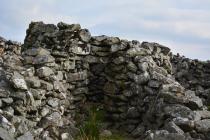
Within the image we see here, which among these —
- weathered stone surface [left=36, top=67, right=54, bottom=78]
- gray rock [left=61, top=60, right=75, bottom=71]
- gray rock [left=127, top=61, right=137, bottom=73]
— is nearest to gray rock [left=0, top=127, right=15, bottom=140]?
weathered stone surface [left=36, top=67, right=54, bottom=78]

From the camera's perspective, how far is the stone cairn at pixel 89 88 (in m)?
13.8

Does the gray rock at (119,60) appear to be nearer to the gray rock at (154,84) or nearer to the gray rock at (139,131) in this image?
the gray rock at (154,84)

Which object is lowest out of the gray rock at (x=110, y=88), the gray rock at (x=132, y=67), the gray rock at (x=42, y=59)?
the gray rock at (x=110, y=88)

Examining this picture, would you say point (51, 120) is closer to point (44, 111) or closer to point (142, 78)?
point (44, 111)

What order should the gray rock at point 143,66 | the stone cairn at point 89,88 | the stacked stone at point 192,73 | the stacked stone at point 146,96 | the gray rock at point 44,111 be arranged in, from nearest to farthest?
the stone cairn at point 89,88 < the stacked stone at point 146,96 < the gray rock at point 44,111 < the gray rock at point 143,66 < the stacked stone at point 192,73

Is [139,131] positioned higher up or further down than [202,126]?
further down

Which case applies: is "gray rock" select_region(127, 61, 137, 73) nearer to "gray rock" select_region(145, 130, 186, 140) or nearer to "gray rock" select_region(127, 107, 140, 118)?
"gray rock" select_region(127, 107, 140, 118)

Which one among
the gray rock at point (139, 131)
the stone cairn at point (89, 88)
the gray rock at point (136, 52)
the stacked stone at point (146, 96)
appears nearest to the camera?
the stone cairn at point (89, 88)

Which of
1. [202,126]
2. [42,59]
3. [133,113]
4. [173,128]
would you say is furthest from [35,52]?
[202,126]

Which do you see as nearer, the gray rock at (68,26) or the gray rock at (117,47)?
the gray rock at (117,47)

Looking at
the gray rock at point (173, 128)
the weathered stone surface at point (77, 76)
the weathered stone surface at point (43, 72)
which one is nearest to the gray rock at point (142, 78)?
the weathered stone surface at point (77, 76)

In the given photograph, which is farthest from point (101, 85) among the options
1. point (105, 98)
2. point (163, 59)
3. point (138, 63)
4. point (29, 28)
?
point (29, 28)

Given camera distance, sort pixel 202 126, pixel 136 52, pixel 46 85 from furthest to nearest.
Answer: pixel 136 52 → pixel 46 85 → pixel 202 126

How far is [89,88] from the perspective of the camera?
18.5 metres
